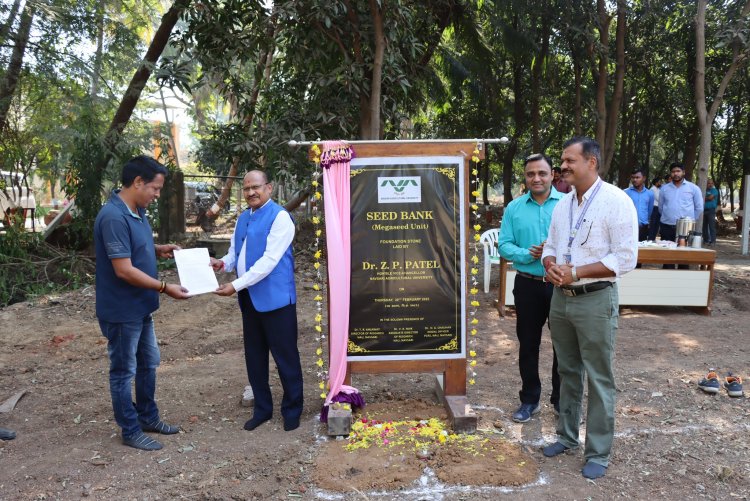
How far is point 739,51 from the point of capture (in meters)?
10.7

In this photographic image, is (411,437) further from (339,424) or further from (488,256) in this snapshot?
(488,256)

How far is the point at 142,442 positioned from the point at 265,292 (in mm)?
1333

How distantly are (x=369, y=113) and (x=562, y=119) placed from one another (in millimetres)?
14466

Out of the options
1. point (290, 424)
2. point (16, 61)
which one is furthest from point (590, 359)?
point (16, 61)

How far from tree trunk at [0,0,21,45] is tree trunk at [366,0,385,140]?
6224 millimetres

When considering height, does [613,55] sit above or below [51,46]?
above

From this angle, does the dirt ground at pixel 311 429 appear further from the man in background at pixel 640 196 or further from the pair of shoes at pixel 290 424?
the man in background at pixel 640 196

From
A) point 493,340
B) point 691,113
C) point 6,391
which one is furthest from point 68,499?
point 691,113

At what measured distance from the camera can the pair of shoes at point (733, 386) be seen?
15.8 ft

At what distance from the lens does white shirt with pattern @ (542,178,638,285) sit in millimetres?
3332

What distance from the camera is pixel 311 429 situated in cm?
429

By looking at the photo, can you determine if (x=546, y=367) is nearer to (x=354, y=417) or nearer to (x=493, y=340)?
(x=493, y=340)

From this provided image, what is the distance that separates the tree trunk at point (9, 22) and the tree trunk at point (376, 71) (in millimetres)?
6224

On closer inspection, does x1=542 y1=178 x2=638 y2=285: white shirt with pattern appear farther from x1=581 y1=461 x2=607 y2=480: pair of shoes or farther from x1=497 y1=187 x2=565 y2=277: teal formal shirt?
x1=581 y1=461 x2=607 y2=480: pair of shoes
